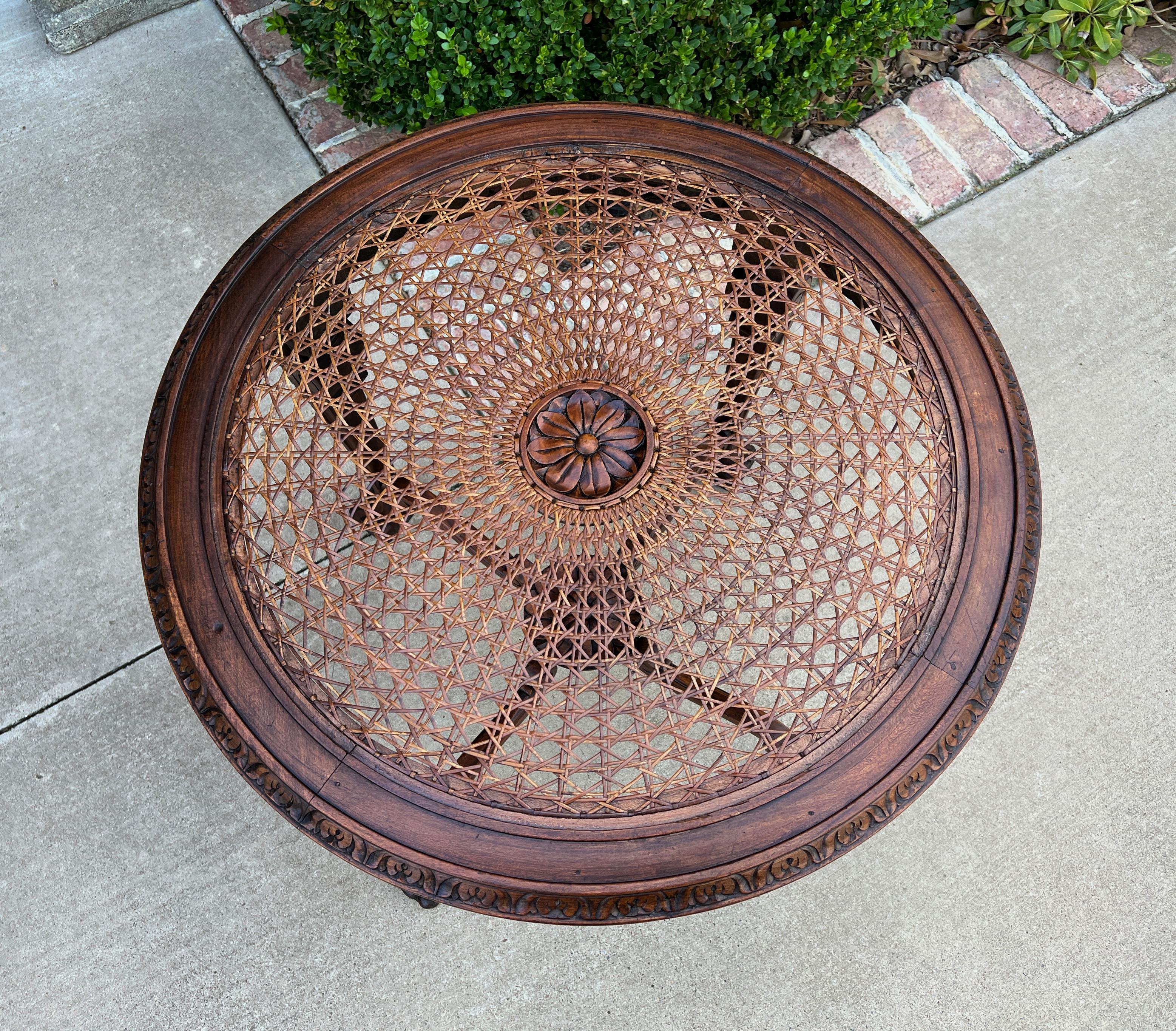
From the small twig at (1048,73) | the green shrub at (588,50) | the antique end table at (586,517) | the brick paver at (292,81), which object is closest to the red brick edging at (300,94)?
the brick paver at (292,81)

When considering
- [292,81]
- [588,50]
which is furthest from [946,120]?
[292,81]

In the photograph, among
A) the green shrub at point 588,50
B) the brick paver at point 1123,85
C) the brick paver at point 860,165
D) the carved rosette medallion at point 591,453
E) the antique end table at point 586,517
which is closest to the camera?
the antique end table at point 586,517

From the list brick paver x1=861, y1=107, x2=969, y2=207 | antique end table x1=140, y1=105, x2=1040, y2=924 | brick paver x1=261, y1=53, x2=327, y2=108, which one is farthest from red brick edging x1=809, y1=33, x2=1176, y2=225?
brick paver x1=261, y1=53, x2=327, y2=108

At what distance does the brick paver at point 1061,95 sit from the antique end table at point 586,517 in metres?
1.28

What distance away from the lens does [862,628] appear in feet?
5.67

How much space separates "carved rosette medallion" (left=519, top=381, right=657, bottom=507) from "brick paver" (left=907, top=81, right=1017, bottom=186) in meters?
1.44

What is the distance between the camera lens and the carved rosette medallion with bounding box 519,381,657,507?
4.53ft

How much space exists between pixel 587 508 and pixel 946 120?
1653mm

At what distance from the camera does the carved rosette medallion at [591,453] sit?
4.53 feet

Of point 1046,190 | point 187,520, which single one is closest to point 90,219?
point 187,520

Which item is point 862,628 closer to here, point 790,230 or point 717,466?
point 717,466

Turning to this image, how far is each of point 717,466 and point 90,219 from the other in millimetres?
1795

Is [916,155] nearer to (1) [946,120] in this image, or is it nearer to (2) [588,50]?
(1) [946,120]

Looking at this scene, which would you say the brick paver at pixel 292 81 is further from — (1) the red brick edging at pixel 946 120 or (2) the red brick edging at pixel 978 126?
(2) the red brick edging at pixel 978 126
